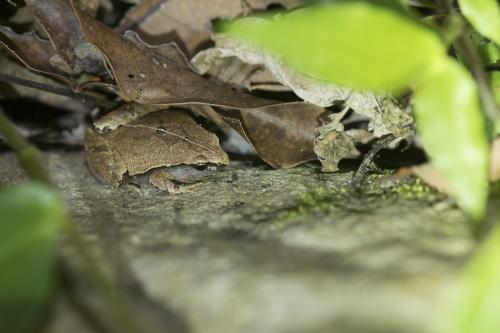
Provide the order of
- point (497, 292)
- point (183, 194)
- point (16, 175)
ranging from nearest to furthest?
point (497, 292), point (183, 194), point (16, 175)

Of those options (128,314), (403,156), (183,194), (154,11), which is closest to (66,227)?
(128,314)

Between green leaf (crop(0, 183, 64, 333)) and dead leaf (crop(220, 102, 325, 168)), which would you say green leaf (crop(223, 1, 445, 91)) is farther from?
dead leaf (crop(220, 102, 325, 168))

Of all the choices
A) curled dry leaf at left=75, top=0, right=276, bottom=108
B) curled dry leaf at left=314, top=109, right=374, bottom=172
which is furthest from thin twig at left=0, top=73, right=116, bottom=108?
curled dry leaf at left=314, top=109, right=374, bottom=172

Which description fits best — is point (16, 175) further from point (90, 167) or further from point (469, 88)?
point (469, 88)

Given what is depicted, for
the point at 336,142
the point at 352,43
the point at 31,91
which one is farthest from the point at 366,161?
the point at 31,91

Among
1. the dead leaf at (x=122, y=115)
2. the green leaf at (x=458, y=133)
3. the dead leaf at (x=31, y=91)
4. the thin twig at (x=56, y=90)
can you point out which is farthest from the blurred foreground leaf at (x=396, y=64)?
the dead leaf at (x=31, y=91)

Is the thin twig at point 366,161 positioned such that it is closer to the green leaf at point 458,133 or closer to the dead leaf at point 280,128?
the dead leaf at point 280,128

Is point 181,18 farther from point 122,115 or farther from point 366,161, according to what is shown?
point 366,161
